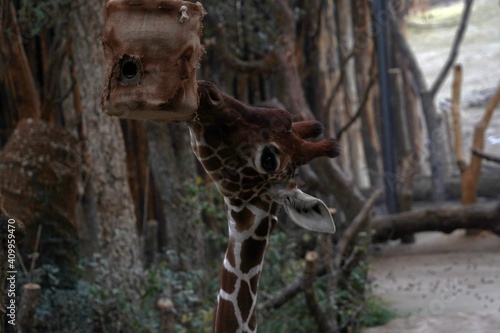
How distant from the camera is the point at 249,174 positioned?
219 centimetres

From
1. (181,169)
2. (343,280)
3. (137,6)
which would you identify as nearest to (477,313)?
(343,280)

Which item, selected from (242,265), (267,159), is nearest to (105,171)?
(242,265)

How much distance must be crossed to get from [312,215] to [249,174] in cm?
22

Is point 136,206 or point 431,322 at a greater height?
point 136,206

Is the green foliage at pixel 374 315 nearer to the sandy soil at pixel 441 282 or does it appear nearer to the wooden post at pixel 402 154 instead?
the sandy soil at pixel 441 282

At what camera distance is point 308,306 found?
510 centimetres

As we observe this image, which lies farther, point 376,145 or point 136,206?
point 376,145

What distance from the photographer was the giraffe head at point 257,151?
2.05m

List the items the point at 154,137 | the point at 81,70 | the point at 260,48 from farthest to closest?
the point at 260,48, the point at 154,137, the point at 81,70

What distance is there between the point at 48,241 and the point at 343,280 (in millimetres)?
2119

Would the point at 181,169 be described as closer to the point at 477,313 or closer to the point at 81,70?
the point at 81,70

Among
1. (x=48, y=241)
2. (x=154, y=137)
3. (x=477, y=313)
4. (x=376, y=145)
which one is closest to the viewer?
(x=48, y=241)

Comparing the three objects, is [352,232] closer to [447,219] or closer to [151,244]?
[151,244]

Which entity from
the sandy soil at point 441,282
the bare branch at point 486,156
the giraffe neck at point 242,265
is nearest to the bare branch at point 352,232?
the sandy soil at point 441,282
